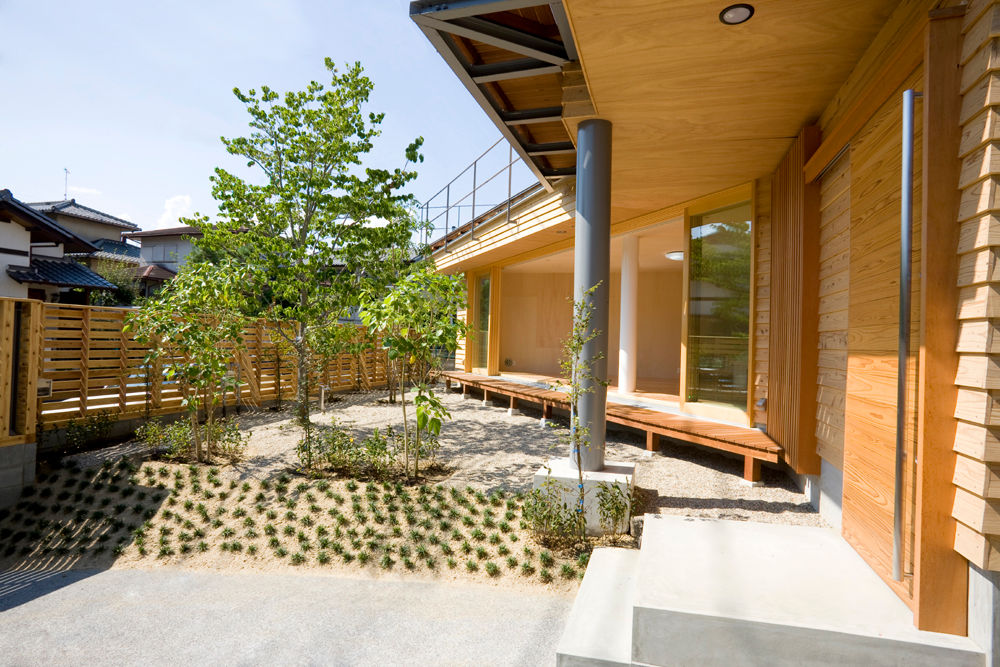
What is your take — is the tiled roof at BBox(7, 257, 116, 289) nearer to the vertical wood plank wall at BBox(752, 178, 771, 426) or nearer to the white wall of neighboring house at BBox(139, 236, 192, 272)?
the vertical wood plank wall at BBox(752, 178, 771, 426)

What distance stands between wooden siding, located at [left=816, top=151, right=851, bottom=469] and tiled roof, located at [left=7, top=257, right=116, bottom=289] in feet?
54.7

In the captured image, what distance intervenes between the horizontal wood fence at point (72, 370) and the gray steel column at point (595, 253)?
4.39 m

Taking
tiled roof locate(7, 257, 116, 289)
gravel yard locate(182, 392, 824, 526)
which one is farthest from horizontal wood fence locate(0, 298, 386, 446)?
tiled roof locate(7, 257, 116, 289)

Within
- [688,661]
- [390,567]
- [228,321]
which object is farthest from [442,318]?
[688,661]

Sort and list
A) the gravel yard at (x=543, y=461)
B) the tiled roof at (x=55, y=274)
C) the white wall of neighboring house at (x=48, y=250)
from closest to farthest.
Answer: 1. the gravel yard at (x=543, y=461)
2. the tiled roof at (x=55, y=274)
3. the white wall of neighboring house at (x=48, y=250)

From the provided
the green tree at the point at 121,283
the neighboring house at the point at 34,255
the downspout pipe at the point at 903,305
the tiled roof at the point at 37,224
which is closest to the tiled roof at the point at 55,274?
the neighboring house at the point at 34,255

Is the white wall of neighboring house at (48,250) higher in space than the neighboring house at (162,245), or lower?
lower

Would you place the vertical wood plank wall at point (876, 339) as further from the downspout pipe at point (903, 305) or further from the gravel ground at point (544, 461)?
the gravel ground at point (544, 461)

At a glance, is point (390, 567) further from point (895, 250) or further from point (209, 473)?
point (895, 250)

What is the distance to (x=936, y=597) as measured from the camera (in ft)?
6.15

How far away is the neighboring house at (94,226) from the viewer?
2445 cm

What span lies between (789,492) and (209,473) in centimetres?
551

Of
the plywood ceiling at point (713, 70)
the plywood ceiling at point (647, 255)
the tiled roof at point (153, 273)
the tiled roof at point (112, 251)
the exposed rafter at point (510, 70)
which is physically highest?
the tiled roof at point (112, 251)

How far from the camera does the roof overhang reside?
3.09m
